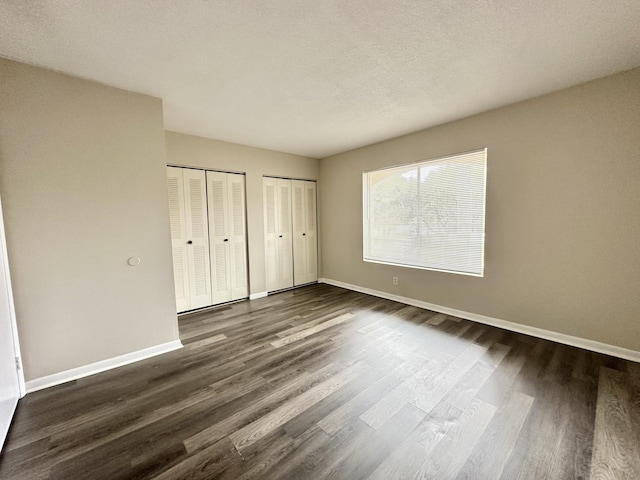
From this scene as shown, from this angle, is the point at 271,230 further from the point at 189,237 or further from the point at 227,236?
the point at 189,237

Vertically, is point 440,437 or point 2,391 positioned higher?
point 2,391

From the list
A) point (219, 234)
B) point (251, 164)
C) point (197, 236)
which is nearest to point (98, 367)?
point (197, 236)

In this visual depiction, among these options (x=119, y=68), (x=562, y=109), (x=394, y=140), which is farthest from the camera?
(x=394, y=140)

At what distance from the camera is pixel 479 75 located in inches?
87.9

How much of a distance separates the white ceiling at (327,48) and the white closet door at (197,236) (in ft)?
3.52

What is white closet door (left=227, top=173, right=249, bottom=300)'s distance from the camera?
13.5ft

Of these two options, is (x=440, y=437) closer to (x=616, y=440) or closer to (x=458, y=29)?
(x=616, y=440)

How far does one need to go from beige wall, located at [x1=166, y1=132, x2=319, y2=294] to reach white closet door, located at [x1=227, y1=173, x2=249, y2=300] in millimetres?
92

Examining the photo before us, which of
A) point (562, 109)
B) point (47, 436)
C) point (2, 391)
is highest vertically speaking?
point (562, 109)

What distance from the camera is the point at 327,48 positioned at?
1862 mm

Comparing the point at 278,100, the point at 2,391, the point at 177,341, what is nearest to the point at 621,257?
the point at 278,100

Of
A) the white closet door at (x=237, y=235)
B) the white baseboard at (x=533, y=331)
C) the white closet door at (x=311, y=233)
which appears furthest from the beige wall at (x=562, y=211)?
the white closet door at (x=237, y=235)

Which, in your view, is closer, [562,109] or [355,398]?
[355,398]

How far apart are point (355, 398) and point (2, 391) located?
7.76 feet
